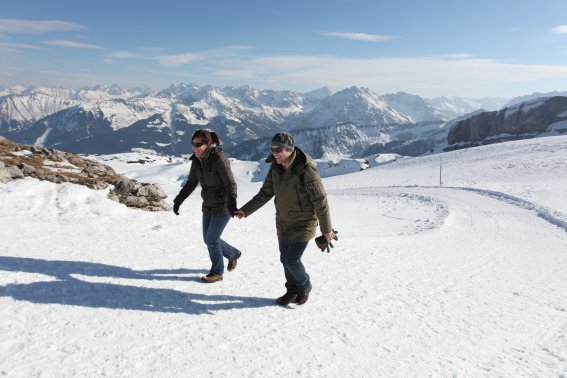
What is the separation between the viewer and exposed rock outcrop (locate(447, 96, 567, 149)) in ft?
553

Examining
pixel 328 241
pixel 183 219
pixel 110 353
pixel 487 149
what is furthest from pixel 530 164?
pixel 110 353

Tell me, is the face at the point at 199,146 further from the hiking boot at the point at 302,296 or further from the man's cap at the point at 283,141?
the hiking boot at the point at 302,296

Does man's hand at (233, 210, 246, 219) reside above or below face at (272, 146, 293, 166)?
below

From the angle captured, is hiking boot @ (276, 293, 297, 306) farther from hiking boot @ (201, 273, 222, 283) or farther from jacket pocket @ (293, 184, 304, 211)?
jacket pocket @ (293, 184, 304, 211)

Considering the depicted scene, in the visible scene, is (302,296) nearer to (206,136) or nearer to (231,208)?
(231,208)

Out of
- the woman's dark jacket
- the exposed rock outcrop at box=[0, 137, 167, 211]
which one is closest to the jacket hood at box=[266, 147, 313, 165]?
the woman's dark jacket

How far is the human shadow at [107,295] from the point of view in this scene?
593 cm

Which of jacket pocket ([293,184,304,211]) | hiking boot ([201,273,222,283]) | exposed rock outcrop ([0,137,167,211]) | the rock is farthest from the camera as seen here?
exposed rock outcrop ([0,137,167,211])

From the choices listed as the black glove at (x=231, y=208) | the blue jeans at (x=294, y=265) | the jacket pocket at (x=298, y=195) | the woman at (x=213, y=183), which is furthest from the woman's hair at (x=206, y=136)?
the blue jeans at (x=294, y=265)

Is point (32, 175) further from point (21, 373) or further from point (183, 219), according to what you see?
point (21, 373)

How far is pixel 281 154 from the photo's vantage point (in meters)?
5.55

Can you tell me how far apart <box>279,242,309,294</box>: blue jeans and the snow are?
14.4 inches

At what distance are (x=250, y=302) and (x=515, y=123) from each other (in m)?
203

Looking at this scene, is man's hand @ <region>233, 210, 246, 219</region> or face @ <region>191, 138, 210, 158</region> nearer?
man's hand @ <region>233, 210, 246, 219</region>
